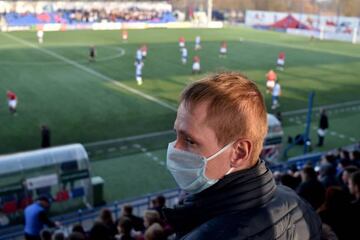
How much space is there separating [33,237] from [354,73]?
1070 inches

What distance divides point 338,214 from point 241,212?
3.08 m

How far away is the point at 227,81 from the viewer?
180cm

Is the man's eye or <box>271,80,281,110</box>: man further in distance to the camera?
<box>271,80,281,110</box>: man

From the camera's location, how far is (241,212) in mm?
1659

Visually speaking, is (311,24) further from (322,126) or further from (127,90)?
(322,126)

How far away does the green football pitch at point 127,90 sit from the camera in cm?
1414

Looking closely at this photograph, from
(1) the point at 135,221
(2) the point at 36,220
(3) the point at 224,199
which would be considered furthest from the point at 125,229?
(3) the point at 224,199

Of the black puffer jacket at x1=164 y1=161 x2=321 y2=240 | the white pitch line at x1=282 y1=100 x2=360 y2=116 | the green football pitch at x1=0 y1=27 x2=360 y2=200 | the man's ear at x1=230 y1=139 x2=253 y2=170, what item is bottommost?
the white pitch line at x1=282 y1=100 x2=360 y2=116

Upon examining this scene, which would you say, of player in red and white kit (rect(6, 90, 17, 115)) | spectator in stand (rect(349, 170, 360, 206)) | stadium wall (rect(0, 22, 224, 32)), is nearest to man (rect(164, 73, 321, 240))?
spectator in stand (rect(349, 170, 360, 206))

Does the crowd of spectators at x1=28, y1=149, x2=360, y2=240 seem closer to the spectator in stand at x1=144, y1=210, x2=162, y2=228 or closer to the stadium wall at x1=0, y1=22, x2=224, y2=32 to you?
the spectator in stand at x1=144, y1=210, x2=162, y2=228

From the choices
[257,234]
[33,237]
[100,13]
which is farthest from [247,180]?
[100,13]

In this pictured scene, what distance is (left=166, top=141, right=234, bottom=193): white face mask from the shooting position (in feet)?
6.17

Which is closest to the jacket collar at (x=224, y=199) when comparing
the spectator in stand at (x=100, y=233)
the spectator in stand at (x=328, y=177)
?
the spectator in stand at (x=100, y=233)

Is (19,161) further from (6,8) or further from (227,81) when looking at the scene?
(6,8)
